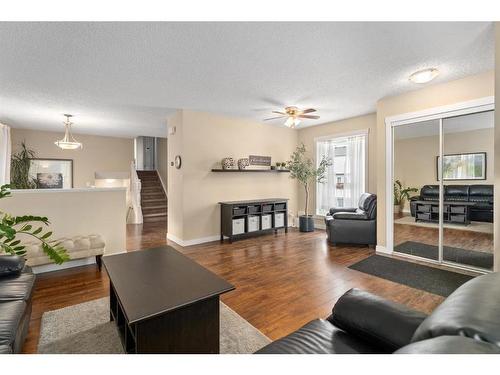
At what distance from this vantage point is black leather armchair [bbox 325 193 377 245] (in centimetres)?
429

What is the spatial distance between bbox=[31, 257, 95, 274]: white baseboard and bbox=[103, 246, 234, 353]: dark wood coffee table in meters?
2.06

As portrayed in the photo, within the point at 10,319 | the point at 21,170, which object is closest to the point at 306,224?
the point at 10,319

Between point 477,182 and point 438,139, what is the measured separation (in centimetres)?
76

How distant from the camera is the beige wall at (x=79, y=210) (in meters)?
3.17

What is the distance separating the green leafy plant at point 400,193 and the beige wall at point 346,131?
1.15 m

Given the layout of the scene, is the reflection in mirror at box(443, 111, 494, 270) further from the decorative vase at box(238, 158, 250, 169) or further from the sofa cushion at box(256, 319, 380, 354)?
the decorative vase at box(238, 158, 250, 169)

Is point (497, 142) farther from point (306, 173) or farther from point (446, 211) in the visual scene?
point (306, 173)

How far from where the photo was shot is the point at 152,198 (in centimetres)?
796

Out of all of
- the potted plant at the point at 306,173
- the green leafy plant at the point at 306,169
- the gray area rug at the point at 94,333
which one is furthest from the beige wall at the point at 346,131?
the gray area rug at the point at 94,333

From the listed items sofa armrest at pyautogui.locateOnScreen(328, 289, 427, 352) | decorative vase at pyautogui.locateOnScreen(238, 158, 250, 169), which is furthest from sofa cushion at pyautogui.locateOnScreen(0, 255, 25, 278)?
decorative vase at pyautogui.locateOnScreen(238, 158, 250, 169)

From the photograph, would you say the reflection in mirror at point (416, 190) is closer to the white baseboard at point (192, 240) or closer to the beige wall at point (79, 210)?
the white baseboard at point (192, 240)
